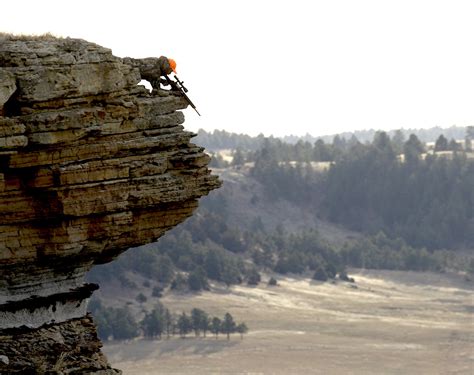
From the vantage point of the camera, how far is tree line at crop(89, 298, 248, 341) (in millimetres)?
119812

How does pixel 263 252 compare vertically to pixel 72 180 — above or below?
below

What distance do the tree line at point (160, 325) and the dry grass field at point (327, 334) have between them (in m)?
1.14

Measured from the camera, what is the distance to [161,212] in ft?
78.8

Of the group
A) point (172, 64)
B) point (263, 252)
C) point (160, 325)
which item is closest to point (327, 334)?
point (160, 325)

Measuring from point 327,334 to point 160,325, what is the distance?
45.3 feet

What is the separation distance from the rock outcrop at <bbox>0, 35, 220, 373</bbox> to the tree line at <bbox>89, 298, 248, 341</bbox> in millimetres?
95018

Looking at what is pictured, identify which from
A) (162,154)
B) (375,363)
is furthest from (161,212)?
(375,363)

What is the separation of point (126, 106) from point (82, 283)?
327cm

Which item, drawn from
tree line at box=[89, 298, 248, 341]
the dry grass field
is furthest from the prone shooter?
tree line at box=[89, 298, 248, 341]

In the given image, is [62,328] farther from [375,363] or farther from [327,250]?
[327,250]

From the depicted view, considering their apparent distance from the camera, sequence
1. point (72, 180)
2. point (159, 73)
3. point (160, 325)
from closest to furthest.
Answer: point (72, 180), point (159, 73), point (160, 325)

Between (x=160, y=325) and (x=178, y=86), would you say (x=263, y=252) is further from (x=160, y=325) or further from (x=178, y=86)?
(x=178, y=86)

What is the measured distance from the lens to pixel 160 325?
397 ft

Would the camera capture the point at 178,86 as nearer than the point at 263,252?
Yes
